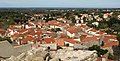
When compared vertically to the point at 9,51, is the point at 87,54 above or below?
above

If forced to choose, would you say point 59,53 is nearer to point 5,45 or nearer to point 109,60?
point 5,45

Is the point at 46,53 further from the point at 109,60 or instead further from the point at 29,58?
the point at 109,60

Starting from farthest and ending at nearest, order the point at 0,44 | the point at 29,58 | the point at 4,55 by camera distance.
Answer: the point at 0,44
the point at 4,55
the point at 29,58

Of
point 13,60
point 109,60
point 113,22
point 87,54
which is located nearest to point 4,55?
point 13,60

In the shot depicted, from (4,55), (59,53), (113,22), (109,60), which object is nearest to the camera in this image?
(59,53)

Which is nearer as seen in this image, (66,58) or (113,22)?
(66,58)

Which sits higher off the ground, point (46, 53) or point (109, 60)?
point (46, 53)

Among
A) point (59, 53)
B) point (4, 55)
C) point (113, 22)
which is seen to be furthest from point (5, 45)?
point (113, 22)

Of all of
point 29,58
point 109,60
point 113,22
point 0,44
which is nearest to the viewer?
point 29,58

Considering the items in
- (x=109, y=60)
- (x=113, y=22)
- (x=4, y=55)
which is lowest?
(x=113, y=22)
